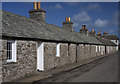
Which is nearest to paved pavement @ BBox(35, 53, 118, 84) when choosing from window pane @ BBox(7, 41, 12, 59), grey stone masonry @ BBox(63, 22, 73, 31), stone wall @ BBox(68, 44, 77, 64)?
window pane @ BBox(7, 41, 12, 59)

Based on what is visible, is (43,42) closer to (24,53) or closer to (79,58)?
(24,53)

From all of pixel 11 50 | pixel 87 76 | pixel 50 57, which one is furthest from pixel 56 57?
pixel 11 50

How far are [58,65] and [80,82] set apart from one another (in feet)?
23.5

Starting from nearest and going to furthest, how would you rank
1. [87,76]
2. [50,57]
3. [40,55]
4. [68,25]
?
[87,76] < [40,55] < [50,57] < [68,25]

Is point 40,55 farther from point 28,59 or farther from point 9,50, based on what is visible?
point 9,50

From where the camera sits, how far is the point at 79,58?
23.2 metres

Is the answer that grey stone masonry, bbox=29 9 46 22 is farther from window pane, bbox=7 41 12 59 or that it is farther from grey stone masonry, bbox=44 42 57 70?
window pane, bbox=7 41 12 59

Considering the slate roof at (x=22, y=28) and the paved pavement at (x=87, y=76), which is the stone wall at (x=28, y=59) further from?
the paved pavement at (x=87, y=76)

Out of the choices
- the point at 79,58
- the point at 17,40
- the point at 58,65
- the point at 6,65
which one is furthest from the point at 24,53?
the point at 79,58

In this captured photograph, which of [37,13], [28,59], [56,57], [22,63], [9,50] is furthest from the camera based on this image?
[37,13]

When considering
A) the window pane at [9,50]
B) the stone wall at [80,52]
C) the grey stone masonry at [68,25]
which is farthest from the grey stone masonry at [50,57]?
the grey stone masonry at [68,25]

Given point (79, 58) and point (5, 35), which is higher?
point (5, 35)

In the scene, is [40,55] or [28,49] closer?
[28,49]

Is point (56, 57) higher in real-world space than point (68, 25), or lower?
lower
